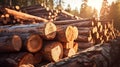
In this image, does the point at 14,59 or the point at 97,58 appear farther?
the point at 14,59

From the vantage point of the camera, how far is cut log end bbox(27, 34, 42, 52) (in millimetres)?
5863

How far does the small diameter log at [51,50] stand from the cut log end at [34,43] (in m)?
0.19

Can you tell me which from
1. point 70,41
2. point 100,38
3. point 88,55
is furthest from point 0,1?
point 88,55

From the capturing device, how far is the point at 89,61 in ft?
14.6

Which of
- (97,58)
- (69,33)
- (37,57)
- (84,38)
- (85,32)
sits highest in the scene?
(69,33)

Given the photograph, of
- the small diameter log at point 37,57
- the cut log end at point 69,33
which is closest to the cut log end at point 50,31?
the cut log end at point 69,33

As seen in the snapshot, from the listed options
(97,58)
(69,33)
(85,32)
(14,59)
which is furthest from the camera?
(85,32)

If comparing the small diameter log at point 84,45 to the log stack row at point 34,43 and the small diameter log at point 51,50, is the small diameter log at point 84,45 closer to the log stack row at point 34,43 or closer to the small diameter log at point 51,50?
the log stack row at point 34,43

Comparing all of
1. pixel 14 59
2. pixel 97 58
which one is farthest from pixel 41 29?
pixel 97 58

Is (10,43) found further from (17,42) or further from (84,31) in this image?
(84,31)

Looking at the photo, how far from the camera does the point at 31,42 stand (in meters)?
5.93

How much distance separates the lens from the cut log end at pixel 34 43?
5863 millimetres

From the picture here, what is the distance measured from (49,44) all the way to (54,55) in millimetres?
349

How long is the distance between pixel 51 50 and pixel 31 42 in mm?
617
